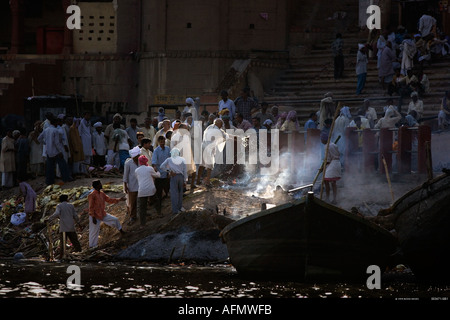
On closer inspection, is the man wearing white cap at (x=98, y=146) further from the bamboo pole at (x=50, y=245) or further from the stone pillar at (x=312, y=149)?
the stone pillar at (x=312, y=149)

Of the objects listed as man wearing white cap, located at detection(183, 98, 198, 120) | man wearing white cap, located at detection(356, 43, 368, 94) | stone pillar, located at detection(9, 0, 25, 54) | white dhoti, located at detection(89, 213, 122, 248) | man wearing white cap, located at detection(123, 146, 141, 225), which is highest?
stone pillar, located at detection(9, 0, 25, 54)

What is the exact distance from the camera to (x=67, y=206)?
21.3m

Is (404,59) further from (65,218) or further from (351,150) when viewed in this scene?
(65,218)

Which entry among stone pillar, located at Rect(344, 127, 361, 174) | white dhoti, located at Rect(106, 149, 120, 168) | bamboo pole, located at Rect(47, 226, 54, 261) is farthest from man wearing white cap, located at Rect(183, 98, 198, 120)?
bamboo pole, located at Rect(47, 226, 54, 261)

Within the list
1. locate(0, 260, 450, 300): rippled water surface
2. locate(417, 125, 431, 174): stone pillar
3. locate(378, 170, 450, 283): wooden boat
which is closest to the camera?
locate(0, 260, 450, 300): rippled water surface

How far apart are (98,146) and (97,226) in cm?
486

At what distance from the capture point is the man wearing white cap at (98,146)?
26.1 m

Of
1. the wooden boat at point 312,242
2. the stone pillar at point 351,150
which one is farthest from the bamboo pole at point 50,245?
the stone pillar at point 351,150

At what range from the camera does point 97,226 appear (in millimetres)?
21547

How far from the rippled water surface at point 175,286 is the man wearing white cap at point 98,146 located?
6701 mm

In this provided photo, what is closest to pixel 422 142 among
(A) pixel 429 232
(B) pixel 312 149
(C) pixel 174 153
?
(B) pixel 312 149

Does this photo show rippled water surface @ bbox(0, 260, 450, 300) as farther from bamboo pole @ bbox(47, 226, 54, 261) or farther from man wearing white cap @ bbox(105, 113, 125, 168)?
man wearing white cap @ bbox(105, 113, 125, 168)

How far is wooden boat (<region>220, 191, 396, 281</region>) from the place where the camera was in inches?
688
